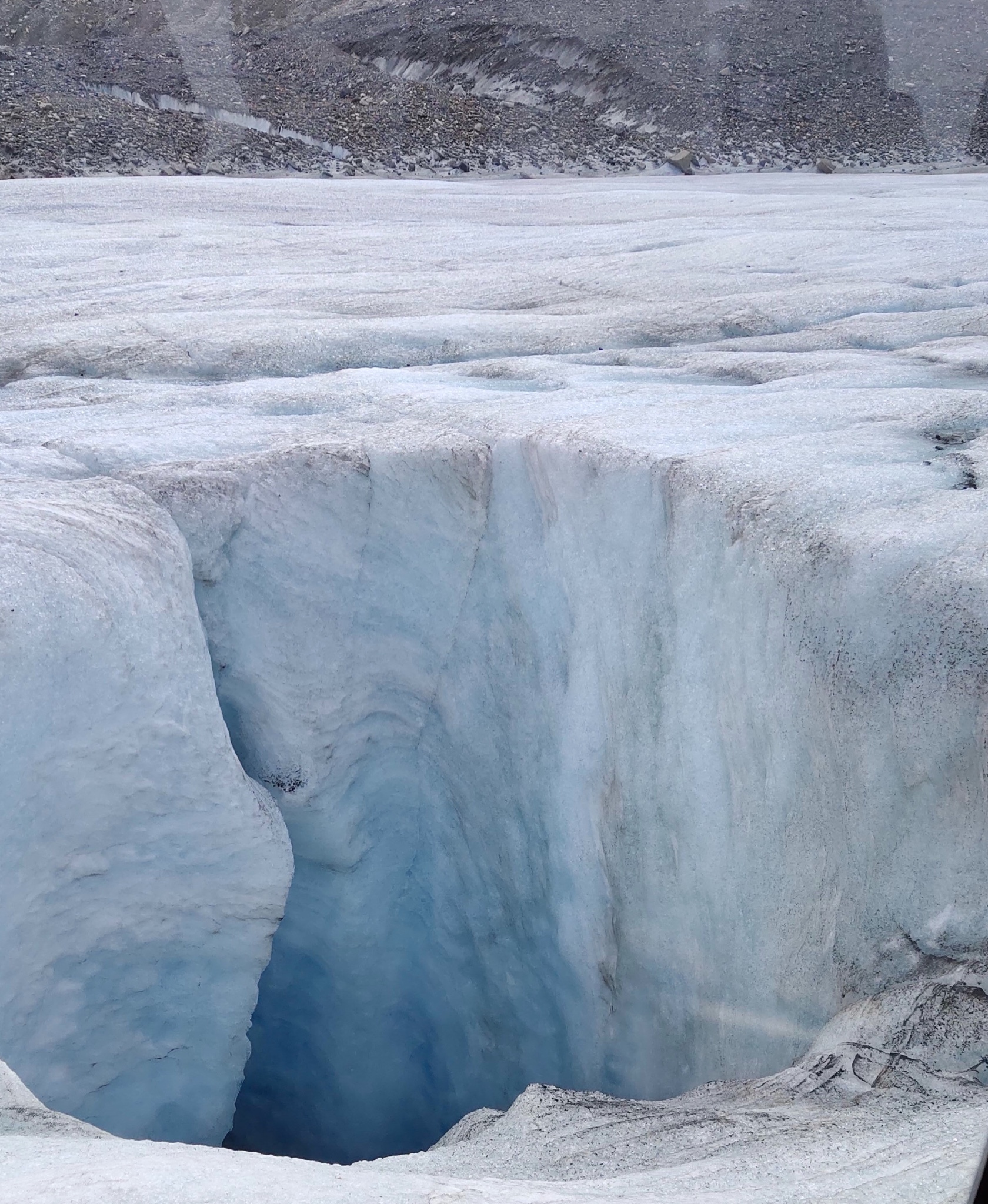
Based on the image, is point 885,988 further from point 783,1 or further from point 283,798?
point 783,1

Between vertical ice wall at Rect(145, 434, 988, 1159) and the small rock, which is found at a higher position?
the small rock

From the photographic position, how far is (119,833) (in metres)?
2.40

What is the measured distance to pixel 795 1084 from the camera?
1668 mm

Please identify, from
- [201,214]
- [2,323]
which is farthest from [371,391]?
[201,214]

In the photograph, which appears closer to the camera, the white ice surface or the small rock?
the white ice surface

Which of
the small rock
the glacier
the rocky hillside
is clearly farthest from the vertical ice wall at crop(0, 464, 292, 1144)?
the small rock

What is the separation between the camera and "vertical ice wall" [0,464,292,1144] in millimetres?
2174

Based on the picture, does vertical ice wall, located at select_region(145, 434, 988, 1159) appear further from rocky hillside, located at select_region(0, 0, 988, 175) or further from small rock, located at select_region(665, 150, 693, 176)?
small rock, located at select_region(665, 150, 693, 176)

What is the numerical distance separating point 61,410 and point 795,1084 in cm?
238

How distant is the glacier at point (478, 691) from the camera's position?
1.95 m

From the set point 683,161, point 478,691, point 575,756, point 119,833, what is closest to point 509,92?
point 683,161

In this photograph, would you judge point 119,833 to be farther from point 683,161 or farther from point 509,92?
point 509,92

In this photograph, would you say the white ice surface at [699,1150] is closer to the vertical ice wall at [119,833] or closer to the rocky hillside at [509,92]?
the vertical ice wall at [119,833]

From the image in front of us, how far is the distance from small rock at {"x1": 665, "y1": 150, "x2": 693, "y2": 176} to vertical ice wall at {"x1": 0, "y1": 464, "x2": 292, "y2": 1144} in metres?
10.7
